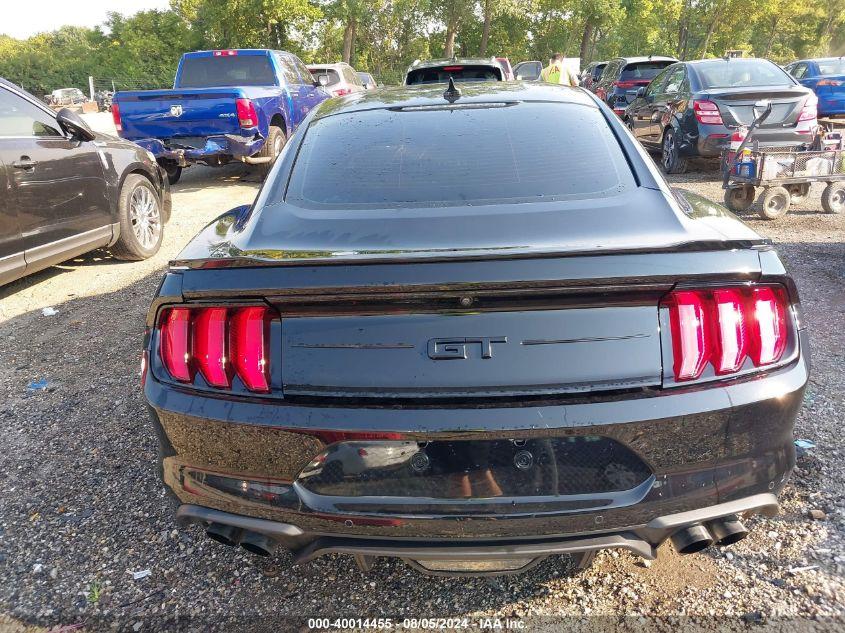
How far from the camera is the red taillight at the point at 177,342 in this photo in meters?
1.89

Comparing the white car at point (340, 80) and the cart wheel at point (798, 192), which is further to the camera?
Result: the white car at point (340, 80)

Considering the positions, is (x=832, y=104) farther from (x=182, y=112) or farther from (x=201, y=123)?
(x=182, y=112)

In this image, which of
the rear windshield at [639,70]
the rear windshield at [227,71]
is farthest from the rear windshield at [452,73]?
A: the rear windshield at [639,70]

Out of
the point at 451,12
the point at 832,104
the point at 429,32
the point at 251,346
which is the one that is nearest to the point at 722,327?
the point at 251,346

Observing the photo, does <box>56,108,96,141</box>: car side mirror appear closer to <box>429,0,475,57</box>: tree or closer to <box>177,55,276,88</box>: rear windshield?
<box>177,55,276,88</box>: rear windshield

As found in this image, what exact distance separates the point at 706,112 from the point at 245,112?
6.56 m

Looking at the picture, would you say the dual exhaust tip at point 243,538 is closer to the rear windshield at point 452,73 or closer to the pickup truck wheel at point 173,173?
the rear windshield at point 452,73

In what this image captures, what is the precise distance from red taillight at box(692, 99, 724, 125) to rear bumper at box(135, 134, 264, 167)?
251 inches

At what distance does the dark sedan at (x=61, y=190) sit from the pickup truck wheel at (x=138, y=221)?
1cm

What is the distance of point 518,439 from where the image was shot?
1.71 metres

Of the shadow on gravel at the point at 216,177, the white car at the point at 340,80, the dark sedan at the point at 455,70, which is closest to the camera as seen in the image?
the dark sedan at the point at 455,70

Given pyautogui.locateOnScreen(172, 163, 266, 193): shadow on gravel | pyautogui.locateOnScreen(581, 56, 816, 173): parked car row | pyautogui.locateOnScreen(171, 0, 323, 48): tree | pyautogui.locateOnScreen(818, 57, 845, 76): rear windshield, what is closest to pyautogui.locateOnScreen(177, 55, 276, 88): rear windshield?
pyautogui.locateOnScreen(172, 163, 266, 193): shadow on gravel

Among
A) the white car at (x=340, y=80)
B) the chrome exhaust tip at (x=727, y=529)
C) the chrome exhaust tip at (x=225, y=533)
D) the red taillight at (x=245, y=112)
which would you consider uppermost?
the white car at (x=340, y=80)

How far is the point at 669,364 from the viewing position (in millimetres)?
1744
